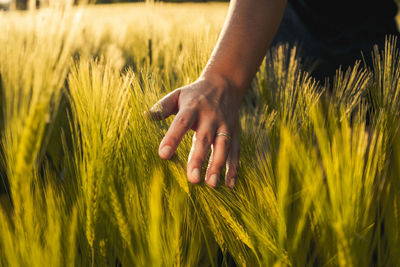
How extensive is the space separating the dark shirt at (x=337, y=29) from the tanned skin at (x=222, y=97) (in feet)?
1.72

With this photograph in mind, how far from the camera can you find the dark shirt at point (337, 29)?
1213mm

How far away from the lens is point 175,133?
556 mm

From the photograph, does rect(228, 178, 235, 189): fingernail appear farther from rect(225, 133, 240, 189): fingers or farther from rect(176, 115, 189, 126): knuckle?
rect(176, 115, 189, 126): knuckle

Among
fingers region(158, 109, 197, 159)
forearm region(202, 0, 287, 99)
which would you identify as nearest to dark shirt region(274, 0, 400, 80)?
forearm region(202, 0, 287, 99)

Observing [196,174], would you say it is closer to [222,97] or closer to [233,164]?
[233,164]

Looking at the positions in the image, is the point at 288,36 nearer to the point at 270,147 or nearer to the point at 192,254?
the point at 270,147

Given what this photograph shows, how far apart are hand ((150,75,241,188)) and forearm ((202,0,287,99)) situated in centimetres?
3

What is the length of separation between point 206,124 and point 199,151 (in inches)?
2.6

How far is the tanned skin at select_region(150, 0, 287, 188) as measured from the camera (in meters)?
0.56

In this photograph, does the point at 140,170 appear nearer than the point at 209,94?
Yes

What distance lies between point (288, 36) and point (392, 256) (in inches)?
37.4

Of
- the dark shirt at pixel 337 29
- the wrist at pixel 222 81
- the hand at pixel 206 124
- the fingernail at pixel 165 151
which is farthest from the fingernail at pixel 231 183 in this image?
the dark shirt at pixel 337 29

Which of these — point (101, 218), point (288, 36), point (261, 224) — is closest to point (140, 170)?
point (101, 218)

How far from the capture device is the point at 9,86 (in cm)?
40
